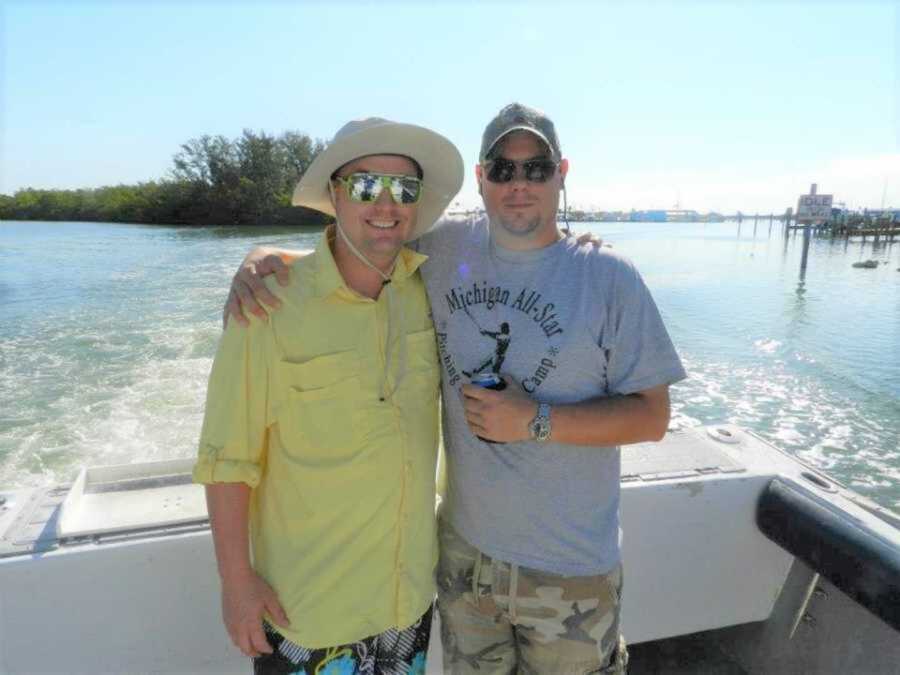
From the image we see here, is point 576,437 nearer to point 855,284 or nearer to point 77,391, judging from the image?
point 77,391

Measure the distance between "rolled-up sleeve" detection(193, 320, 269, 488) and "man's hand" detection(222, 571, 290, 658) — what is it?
262mm

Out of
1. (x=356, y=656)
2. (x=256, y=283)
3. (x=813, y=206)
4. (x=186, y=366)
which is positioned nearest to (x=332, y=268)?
(x=256, y=283)

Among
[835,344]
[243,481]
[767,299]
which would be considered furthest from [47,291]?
[767,299]

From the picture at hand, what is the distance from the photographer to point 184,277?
44.7ft

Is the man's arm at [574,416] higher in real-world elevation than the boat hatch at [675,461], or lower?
higher

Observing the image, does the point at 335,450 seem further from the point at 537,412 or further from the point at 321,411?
the point at 537,412

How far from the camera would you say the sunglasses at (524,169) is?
1.65m

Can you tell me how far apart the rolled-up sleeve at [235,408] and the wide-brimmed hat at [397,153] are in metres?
0.47

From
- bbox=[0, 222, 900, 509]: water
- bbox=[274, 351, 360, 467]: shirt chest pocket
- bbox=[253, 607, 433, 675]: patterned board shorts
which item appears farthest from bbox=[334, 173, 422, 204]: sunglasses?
bbox=[0, 222, 900, 509]: water

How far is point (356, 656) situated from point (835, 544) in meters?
1.77

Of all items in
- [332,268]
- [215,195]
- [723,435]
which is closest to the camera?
[332,268]

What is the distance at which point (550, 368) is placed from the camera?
5.11 feet

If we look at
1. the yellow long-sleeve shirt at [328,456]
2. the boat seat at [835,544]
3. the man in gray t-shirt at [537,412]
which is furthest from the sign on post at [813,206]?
the yellow long-sleeve shirt at [328,456]

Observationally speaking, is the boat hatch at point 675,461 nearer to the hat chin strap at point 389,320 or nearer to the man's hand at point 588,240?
the man's hand at point 588,240
